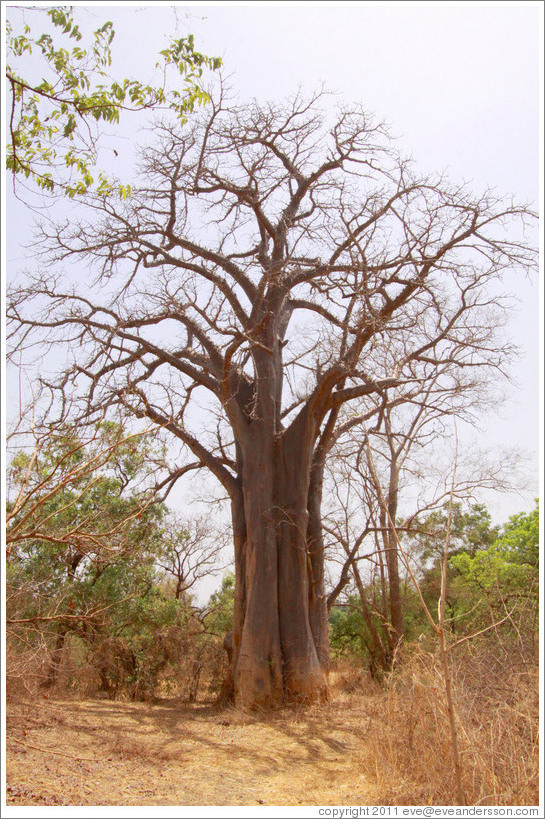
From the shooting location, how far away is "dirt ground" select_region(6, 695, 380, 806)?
4.16 m

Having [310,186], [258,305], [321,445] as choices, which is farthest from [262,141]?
[321,445]

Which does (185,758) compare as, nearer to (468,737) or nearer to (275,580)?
(468,737)

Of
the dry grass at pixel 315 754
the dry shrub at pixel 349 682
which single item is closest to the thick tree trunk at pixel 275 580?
the dry shrub at pixel 349 682

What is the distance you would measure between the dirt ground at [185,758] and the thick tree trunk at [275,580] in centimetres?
41

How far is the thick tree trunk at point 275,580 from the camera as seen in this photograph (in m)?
7.80

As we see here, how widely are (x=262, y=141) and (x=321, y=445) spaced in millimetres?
4029

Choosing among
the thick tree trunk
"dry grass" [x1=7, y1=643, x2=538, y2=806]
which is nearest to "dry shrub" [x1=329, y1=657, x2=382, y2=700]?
the thick tree trunk

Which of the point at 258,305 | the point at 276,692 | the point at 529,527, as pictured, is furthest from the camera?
the point at 529,527

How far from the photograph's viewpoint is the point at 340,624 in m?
14.0

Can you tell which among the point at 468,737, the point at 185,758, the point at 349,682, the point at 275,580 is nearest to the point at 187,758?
the point at 185,758

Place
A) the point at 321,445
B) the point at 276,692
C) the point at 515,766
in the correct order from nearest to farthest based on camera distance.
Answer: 1. the point at 515,766
2. the point at 276,692
3. the point at 321,445

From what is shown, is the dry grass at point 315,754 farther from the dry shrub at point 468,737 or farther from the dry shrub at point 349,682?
the dry shrub at point 349,682

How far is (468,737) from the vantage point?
3529 mm

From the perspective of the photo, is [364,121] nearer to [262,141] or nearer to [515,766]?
[262,141]
